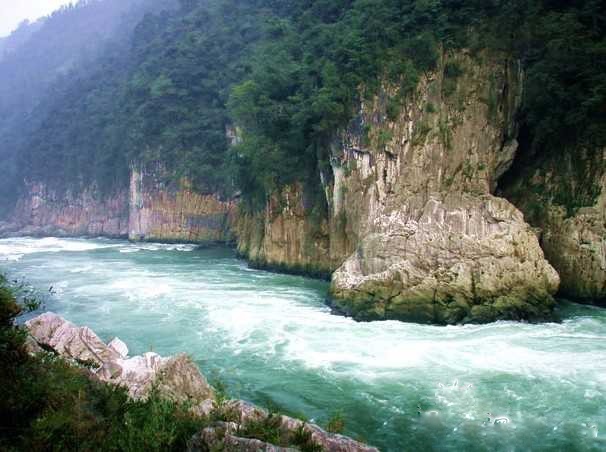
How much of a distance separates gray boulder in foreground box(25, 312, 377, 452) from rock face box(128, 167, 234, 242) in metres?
26.9

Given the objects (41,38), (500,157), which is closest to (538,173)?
(500,157)

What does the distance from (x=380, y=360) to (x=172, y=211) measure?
31531mm

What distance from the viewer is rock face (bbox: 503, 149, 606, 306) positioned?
52.7ft

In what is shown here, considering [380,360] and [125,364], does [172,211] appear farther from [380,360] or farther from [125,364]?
[125,364]

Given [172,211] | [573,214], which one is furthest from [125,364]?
[172,211]

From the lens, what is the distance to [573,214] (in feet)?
55.3

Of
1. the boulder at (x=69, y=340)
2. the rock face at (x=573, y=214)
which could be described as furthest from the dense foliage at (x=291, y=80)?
the boulder at (x=69, y=340)

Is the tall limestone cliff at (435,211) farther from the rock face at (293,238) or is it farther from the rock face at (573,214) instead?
the rock face at (573,214)

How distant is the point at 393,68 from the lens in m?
19.9

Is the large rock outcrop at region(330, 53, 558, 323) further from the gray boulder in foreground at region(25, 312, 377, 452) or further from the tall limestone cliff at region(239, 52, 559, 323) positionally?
the gray boulder in foreground at region(25, 312, 377, 452)

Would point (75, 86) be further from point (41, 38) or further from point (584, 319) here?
point (584, 319)

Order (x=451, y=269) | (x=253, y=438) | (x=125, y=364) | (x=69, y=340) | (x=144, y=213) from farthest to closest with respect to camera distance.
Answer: (x=144, y=213), (x=451, y=269), (x=69, y=340), (x=125, y=364), (x=253, y=438)

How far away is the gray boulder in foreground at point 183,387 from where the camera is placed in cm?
508

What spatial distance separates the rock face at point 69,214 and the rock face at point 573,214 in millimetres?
37491
